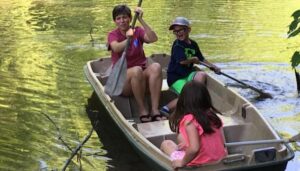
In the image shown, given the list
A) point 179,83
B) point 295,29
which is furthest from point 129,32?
point 295,29

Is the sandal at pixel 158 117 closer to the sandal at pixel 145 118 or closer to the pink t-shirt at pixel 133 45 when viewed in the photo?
the sandal at pixel 145 118

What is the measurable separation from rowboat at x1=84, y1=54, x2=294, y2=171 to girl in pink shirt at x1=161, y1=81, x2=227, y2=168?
0.09 meters

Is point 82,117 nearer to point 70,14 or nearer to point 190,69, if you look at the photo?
point 190,69

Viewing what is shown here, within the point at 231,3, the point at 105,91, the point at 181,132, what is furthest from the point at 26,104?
the point at 231,3

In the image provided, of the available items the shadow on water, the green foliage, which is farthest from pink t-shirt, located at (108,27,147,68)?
the green foliage

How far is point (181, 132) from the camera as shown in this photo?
4242 millimetres

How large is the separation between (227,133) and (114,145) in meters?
1.42

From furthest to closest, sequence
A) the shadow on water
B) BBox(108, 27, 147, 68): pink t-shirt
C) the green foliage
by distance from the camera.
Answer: BBox(108, 27, 147, 68): pink t-shirt
the shadow on water
the green foliage

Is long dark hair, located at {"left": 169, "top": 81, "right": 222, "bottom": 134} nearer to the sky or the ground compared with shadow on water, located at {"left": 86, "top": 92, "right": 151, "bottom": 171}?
nearer to the sky

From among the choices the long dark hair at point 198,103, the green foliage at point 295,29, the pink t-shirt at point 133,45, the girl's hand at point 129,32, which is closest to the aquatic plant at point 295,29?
the green foliage at point 295,29

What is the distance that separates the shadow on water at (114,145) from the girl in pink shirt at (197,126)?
4.44 feet

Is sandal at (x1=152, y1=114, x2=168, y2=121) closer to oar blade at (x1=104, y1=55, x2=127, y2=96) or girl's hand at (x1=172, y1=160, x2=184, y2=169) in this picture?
oar blade at (x1=104, y1=55, x2=127, y2=96)

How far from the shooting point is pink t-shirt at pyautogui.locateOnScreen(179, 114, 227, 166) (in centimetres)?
413

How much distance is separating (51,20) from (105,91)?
979cm
